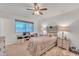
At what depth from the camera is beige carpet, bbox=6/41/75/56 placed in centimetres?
178

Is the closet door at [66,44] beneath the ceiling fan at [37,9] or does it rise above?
beneath

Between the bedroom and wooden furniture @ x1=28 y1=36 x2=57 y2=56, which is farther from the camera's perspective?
wooden furniture @ x1=28 y1=36 x2=57 y2=56

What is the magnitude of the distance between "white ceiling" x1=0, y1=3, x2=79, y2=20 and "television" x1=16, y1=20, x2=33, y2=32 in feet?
0.50

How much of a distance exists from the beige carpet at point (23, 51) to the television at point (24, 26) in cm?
29

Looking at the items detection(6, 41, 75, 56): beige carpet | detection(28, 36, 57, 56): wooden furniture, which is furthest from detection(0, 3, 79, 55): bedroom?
detection(28, 36, 57, 56): wooden furniture

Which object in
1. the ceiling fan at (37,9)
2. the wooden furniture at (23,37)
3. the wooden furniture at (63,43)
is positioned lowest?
the wooden furniture at (63,43)

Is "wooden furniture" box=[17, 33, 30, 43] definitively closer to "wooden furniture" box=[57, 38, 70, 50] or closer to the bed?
the bed

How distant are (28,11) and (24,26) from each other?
1.16 ft

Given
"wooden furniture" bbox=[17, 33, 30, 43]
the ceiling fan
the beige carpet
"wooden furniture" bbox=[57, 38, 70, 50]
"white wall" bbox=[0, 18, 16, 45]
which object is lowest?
the beige carpet

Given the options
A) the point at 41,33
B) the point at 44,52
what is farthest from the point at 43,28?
the point at 44,52

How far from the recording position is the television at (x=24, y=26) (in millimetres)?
1921

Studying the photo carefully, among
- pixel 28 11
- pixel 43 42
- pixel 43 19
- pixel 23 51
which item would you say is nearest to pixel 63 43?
pixel 43 42

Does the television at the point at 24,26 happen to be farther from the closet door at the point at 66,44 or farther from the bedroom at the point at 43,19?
the closet door at the point at 66,44

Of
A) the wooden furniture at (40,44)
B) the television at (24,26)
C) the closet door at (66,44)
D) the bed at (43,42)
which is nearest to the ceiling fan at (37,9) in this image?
the television at (24,26)
